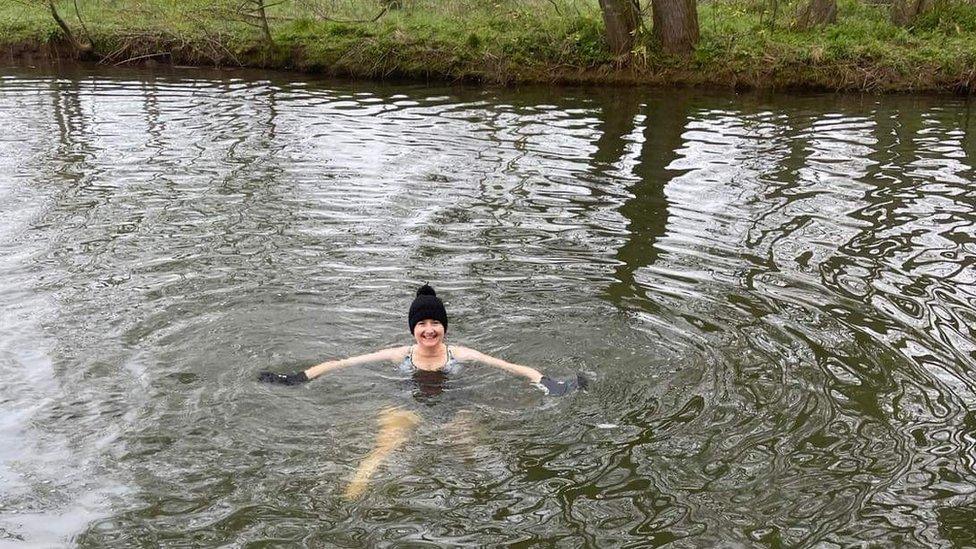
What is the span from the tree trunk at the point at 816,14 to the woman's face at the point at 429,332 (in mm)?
20311

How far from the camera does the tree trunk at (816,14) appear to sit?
25.0 m

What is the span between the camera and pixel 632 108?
2056cm

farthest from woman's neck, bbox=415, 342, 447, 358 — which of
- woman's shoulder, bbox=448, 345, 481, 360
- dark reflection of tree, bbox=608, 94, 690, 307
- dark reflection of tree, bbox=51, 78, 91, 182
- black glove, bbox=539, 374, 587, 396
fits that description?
dark reflection of tree, bbox=51, 78, 91, 182

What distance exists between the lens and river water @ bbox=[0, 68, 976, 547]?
5.87 meters

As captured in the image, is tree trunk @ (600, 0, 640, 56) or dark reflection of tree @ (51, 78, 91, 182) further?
tree trunk @ (600, 0, 640, 56)

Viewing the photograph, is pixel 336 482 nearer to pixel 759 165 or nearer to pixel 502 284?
pixel 502 284

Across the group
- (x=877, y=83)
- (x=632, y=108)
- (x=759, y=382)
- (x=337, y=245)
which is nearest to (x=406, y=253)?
(x=337, y=245)

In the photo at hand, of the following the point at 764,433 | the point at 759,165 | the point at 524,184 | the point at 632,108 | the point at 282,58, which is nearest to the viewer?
the point at 764,433

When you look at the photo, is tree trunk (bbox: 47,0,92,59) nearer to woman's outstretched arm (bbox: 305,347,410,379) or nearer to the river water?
the river water

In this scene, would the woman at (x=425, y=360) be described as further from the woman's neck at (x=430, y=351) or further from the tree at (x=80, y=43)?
the tree at (x=80, y=43)

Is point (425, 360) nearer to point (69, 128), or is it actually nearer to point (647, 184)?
point (647, 184)

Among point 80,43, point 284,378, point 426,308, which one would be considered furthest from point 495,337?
point 80,43

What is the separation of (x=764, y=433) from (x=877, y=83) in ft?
59.0

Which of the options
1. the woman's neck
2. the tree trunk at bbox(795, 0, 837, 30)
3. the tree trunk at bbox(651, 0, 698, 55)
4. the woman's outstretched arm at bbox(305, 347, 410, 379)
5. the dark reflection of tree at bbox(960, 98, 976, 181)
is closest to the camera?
the woman's outstretched arm at bbox(305, 347, 410, 379)
